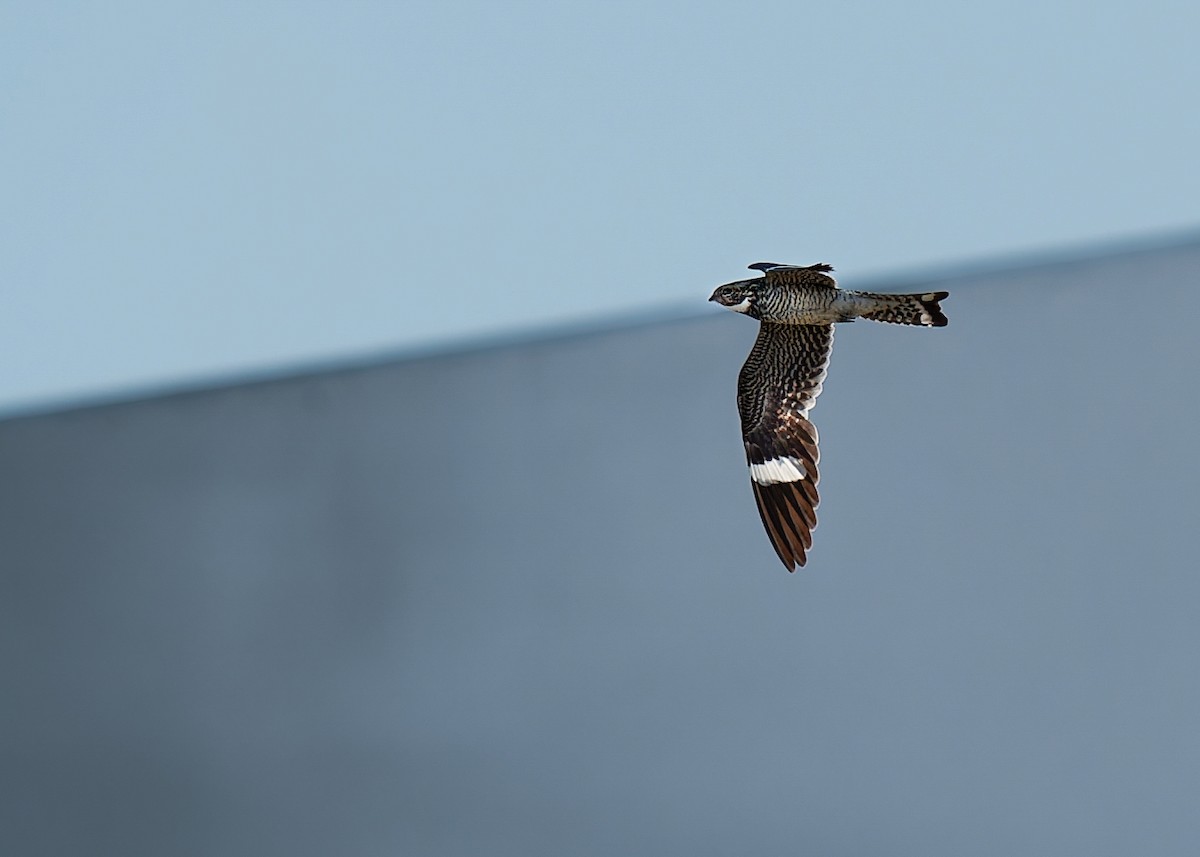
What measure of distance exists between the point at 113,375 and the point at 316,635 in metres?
0.84

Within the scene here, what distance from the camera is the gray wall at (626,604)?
3.21 metres

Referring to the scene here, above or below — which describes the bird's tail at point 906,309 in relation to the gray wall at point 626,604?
above

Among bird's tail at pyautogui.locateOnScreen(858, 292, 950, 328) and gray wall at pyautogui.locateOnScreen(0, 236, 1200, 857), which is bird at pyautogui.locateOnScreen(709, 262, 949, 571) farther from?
gray wall at pyautogui.locateOnScreen(0, 236, 1200, 857)

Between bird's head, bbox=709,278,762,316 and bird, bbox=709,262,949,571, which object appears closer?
bird's head, bbox=709,278,762,316

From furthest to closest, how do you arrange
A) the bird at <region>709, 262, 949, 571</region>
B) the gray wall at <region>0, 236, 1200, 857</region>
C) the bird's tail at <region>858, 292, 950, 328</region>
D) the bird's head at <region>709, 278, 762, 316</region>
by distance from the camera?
the gray wall at <region>0, 236, 1200, 857</region> < the bird at <region>709, 262, 949, 571</region> < the bird's head at <region>709, 278, 762, 316</region> < the bird's tail at <region>858, 292, 950, 328</region>

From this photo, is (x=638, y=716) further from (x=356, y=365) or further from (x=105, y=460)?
(x=105, y=460)

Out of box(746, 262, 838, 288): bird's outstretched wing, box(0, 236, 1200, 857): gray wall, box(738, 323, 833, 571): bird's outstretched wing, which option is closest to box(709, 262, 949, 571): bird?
box(738, 323, 833, 571): bird's outstretched wing

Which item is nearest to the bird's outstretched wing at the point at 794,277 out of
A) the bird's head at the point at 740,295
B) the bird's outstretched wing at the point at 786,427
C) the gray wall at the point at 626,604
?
the bird's head at the point at 740,295

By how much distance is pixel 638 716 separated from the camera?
3467 millimetres

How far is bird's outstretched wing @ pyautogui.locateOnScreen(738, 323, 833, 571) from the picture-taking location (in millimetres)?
2301

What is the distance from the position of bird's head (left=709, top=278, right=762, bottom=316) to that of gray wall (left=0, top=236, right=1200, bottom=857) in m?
1.21

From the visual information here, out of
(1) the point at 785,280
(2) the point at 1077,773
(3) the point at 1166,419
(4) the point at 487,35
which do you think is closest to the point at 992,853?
(2) the point at 1077,773

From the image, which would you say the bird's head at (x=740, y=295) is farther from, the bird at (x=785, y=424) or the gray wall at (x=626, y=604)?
the gray wall at (x=626, y=604)

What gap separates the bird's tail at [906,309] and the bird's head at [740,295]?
15 cm
